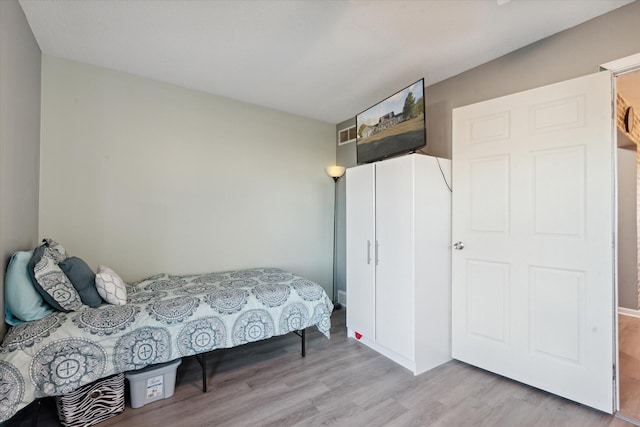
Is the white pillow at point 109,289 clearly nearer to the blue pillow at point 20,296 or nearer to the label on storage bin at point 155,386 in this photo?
the blue pillow at point 20,296

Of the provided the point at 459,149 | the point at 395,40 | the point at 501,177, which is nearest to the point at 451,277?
the point at 501,177

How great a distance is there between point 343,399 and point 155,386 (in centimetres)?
130

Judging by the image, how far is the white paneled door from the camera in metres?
1.79

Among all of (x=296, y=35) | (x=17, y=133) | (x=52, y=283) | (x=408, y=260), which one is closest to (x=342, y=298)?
(x=408, y=260)

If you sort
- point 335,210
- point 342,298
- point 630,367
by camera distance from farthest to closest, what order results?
1. point 335,210
2. point 342,298
3. point 630,367

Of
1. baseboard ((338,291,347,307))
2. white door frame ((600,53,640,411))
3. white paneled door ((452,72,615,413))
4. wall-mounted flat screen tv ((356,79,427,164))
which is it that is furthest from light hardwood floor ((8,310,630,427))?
wall-mounted flat screen tv ((356,79,427,164))

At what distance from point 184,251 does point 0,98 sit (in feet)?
5.97

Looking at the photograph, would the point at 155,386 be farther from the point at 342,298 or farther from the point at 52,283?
the point at 342,298

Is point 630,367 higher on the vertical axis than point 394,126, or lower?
lower

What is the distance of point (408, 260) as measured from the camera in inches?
92.0

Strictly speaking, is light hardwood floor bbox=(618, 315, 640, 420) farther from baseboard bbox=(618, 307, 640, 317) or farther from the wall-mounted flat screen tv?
the wall-mounted flat screen tv

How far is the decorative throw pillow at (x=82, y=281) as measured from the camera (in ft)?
6.11

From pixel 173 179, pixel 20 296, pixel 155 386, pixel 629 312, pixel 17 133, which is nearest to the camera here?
pixel 20 296

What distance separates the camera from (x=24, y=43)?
76.0 inches
